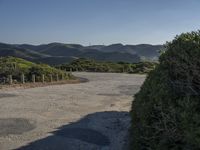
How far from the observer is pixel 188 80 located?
20.7ft

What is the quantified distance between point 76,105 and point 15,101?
9.18 ft

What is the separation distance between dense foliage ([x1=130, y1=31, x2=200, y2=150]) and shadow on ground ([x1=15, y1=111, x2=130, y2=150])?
9.71 feet

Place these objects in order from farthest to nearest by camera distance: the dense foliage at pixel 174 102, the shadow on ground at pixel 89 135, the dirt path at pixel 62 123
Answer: the dirt path at pixel 62 123, the shadow on ground at pixel 89 135, the dense foliage at pixel 174 102

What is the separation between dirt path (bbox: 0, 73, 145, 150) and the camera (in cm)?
1049

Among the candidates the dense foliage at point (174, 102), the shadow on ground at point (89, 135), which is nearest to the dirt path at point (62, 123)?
the shadow on ground at point (89, 135)

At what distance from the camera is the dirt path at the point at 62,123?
10.5 meters

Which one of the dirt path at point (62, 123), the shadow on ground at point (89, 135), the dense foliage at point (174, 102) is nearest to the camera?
the dense foliage at point (174, 102)

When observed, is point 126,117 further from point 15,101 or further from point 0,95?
point 0,95

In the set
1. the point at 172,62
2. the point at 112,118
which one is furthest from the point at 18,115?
the point at 172,62

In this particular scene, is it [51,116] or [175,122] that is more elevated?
[175,122]

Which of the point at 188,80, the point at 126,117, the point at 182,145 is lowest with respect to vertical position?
the point at 126,117

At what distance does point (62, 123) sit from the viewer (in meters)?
13.3

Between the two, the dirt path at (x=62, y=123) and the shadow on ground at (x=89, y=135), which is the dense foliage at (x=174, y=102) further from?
the dirt path at (x=62, y=123)

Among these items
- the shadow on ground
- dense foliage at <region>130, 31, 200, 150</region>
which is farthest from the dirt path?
dense foliage at <region>130, 31, 200, 150</region>
